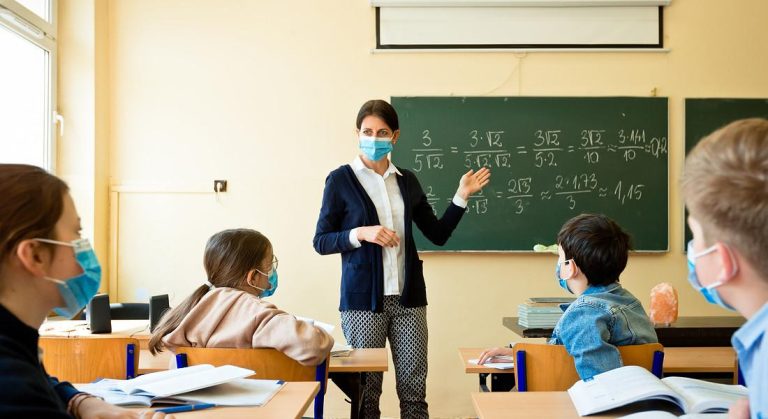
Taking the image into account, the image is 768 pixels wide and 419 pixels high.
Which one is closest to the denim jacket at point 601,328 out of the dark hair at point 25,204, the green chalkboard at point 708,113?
the dark hair at point 25,204

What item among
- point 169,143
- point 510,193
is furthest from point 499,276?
point 169,143

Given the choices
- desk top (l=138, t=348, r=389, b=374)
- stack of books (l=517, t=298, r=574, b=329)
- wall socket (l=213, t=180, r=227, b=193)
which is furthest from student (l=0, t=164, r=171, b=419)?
wall socket (l=213, t=180, r=227, b=193)

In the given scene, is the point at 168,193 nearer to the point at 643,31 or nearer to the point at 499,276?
the point at 499,276

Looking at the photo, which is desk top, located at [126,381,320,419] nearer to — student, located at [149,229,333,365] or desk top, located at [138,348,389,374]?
student, located at [149,229,333,365]

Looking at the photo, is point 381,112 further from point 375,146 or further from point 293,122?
point 293,122

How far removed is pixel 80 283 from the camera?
1.32m

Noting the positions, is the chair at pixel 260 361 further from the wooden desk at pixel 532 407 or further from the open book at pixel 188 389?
the wooden desk at pixel 532 407

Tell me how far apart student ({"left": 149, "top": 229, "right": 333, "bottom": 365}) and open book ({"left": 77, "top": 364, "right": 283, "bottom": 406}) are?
1.04ft

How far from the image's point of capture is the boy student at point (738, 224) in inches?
41.6

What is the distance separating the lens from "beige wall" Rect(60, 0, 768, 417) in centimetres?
467

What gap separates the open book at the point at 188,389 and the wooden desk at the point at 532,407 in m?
0.49

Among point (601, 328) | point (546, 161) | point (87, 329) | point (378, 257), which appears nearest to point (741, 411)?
point (601, 328)

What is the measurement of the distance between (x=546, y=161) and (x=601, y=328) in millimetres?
2687

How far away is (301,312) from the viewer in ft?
15.3
